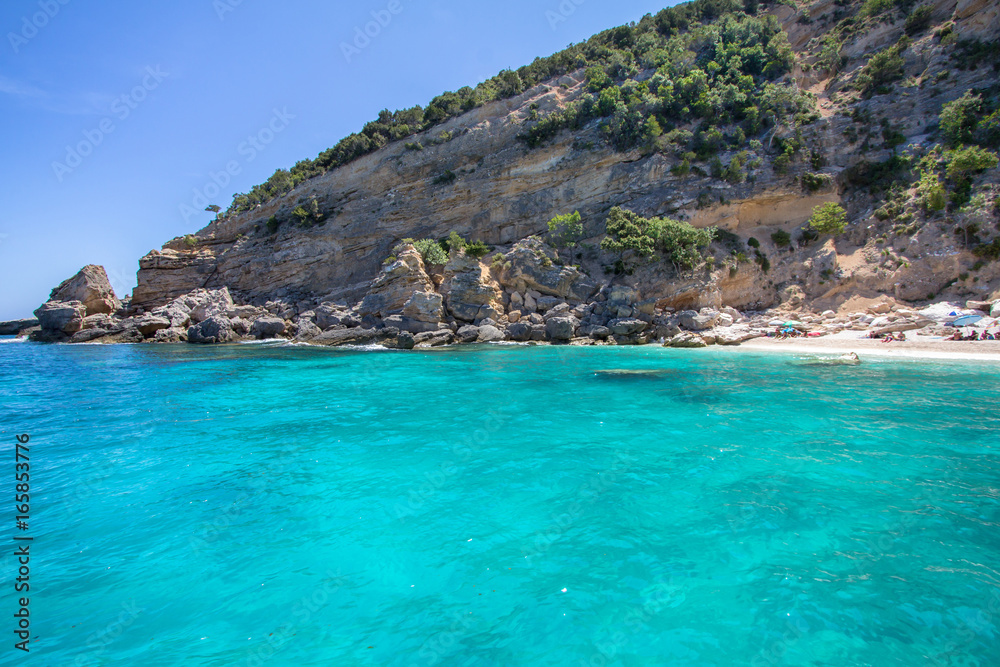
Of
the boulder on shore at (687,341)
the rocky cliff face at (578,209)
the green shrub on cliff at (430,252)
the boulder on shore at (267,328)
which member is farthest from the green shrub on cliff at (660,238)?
the boulder on shore at (267,328)

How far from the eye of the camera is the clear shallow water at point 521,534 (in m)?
4.00

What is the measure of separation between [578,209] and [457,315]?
55.0 ft

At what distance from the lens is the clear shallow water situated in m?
4.00

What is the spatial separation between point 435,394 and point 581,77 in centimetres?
4751

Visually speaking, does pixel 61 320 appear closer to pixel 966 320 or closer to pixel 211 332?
pixel 211 332

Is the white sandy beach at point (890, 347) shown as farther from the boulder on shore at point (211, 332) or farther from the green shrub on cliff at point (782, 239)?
the boulder on shore at point (211, 332)

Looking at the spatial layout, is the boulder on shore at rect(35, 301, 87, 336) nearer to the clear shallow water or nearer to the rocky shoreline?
the rocky shoreline

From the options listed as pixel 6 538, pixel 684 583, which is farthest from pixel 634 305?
pixel 6 538

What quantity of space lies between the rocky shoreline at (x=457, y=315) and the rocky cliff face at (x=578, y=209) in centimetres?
33

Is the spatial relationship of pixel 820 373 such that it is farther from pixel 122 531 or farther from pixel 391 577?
pixel 122 531

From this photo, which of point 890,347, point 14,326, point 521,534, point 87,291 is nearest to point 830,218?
point 890,347

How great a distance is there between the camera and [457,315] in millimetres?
35094

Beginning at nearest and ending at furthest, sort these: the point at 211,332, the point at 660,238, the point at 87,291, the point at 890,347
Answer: the point at 890,347 < the point at 660,238 < the point at 211,332 < the point at 87,291

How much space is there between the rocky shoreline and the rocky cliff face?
33cm
